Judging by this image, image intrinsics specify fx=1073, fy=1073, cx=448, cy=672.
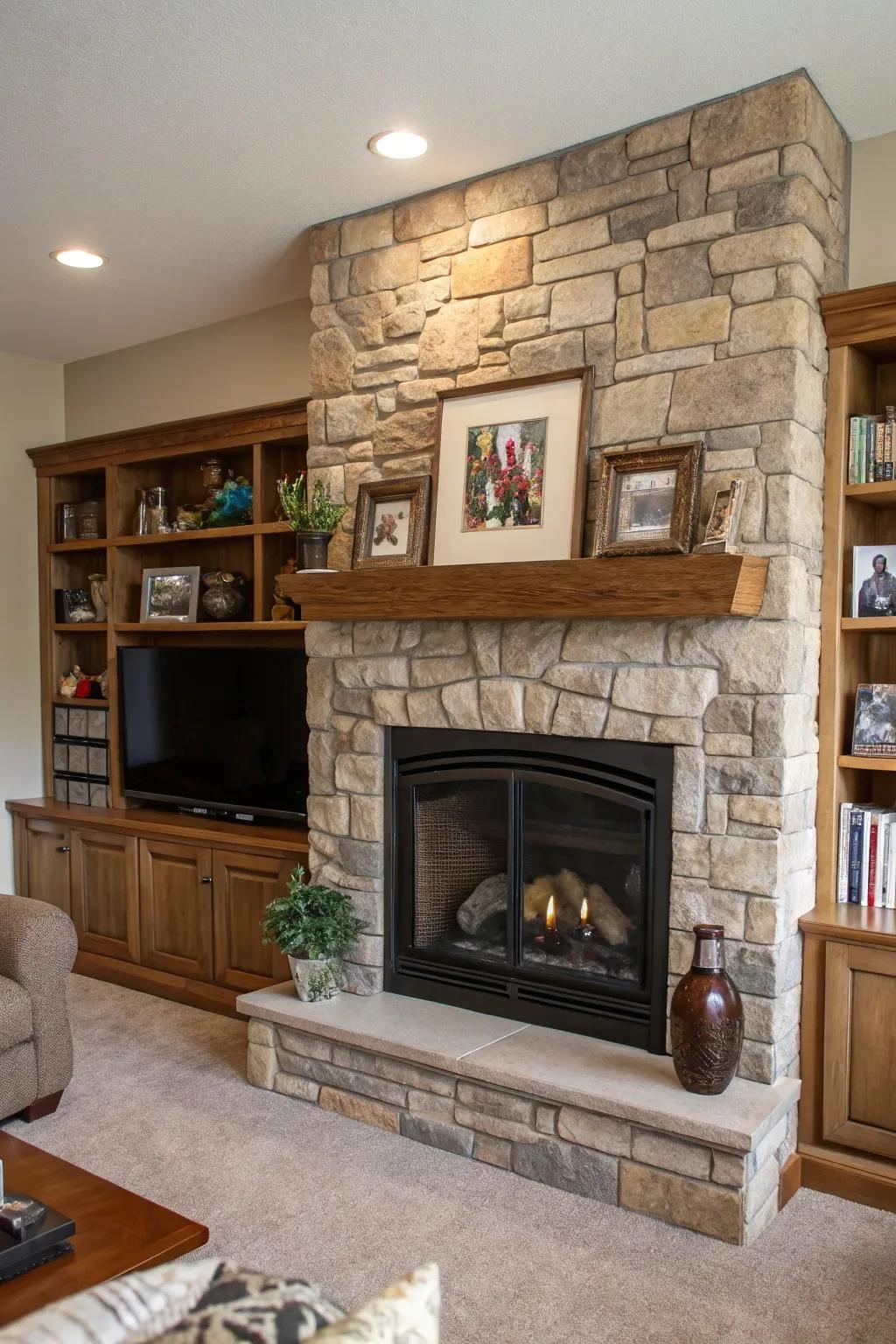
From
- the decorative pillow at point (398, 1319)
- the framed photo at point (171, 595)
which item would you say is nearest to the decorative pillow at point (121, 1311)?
the decorative pillow at point (398, 1319)

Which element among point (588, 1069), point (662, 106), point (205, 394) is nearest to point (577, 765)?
point (588, 1069)

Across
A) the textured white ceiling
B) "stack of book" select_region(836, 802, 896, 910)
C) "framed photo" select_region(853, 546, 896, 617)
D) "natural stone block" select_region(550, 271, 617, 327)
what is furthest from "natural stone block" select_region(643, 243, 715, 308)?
"stack of book" select_region(836, 802, 896, 910)

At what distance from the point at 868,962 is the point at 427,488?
1.82 m

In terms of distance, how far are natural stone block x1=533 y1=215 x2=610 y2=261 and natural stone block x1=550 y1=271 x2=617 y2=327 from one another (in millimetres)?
86

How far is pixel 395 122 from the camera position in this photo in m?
2.88

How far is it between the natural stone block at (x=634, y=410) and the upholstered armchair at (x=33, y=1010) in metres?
2.19

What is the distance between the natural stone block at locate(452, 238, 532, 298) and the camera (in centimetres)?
315

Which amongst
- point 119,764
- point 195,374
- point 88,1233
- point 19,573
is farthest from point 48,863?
point 88,1233

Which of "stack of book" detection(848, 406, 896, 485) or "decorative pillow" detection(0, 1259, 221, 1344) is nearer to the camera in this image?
"decorative pillow" detection(0, 1259, 221, 1344)

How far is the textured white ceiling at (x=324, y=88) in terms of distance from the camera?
241 cm

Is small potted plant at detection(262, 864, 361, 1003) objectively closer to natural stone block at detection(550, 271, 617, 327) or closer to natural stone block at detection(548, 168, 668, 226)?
natural stone block at detection(550, 271, 617, 327)

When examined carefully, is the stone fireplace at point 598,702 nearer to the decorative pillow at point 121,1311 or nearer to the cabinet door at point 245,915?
the cabinet door at point 245,915

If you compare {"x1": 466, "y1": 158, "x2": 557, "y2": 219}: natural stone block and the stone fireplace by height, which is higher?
{"x1": 466, "y1": 158, "x2": 557, "y2": 219}: natural stone block

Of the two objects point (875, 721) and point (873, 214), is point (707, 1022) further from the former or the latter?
point (873, 214)
